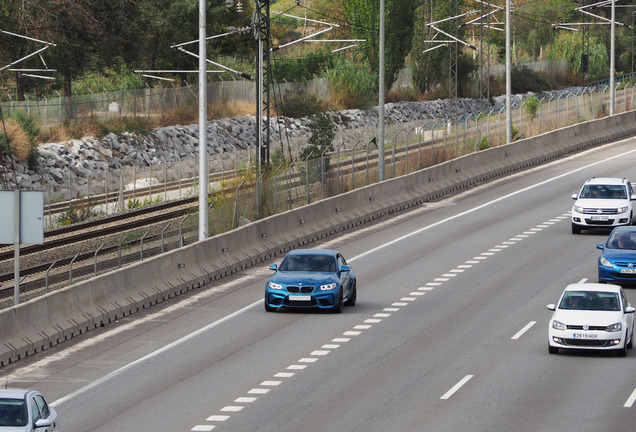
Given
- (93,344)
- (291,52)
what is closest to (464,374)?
(93,344)

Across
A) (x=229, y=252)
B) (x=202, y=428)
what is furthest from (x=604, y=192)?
(x=202, y=428)

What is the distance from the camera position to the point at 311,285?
2656 centimetres

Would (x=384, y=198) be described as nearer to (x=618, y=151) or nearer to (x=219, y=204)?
(x=219, y=204)

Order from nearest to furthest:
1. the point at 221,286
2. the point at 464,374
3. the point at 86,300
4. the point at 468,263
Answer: the point at 464,374 < the point at 86,300 < the point at 221,286 < the point at 468,263

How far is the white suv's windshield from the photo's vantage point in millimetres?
37906

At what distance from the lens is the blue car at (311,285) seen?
87.2 ft

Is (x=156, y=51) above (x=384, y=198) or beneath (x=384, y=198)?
above

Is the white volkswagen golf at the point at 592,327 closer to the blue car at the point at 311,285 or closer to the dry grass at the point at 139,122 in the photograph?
the blue car at the point at 311,285

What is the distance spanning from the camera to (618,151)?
59.9 m

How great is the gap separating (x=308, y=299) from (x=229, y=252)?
691cm

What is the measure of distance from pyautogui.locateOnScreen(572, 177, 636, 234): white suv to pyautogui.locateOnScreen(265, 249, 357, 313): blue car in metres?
12.4

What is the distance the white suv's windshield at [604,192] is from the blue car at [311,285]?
13.2 metres

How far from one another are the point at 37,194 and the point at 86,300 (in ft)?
11.2

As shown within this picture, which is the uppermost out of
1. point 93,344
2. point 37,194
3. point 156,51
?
point 156,51
